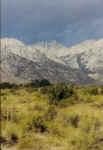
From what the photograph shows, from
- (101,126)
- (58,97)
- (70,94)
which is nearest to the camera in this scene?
(101,126)

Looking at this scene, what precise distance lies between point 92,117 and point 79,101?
6845mm

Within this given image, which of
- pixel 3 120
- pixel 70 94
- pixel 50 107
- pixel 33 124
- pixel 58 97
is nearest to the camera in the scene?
pixel 33 124

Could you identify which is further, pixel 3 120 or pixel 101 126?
pixel 3 120

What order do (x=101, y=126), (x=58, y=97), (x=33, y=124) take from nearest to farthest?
(x=101, y=126)
(x=33, y=124)
(x=58, y=97)

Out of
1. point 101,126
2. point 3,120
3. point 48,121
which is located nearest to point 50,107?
point 48,121

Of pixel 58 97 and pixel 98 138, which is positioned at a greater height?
pixel 58 97

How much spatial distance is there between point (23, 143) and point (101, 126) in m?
4.23

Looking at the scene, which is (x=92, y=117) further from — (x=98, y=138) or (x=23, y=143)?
(x=23, y=143)

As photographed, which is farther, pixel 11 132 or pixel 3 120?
pixel 3 120

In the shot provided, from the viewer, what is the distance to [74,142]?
436 inches

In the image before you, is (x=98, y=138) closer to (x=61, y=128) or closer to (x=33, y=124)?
(x=61, y=128)

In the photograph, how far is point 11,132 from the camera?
41.4 ft

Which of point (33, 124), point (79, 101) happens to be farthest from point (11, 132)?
point (79, 101)

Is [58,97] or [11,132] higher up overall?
[58,97]
